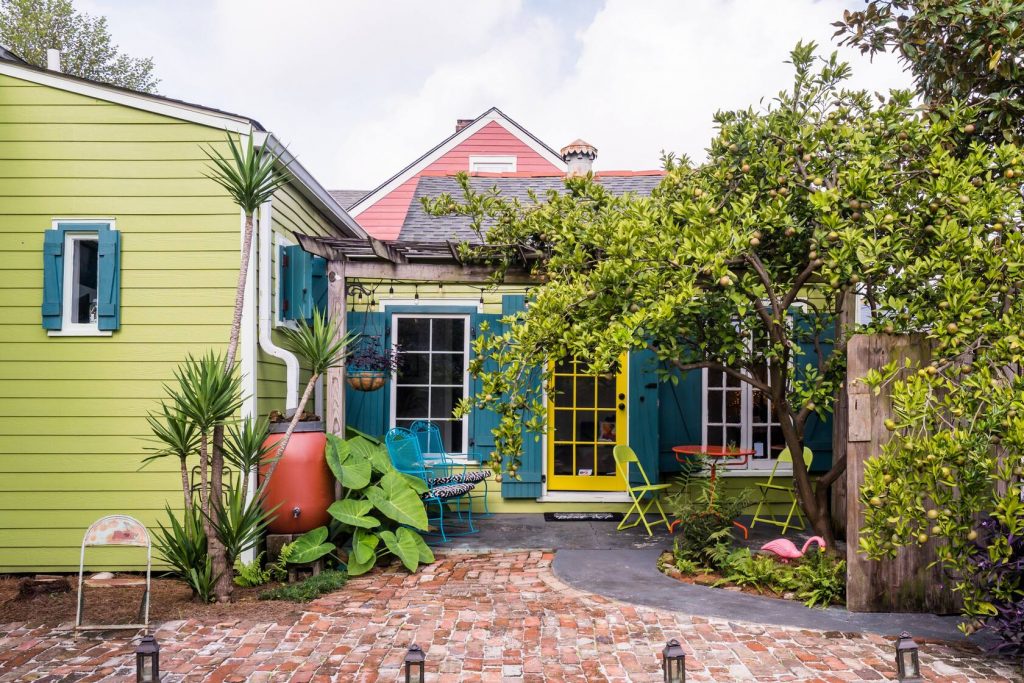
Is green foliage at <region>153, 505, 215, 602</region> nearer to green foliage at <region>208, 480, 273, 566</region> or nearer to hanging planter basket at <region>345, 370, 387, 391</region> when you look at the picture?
green foliage at <region>208, 480, 273, 566</region>

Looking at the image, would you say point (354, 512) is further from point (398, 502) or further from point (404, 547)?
point (404, 547)

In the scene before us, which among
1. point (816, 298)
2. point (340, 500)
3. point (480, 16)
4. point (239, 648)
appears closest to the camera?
point (239, 648)

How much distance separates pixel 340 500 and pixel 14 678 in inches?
98.8

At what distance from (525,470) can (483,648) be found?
151 inches

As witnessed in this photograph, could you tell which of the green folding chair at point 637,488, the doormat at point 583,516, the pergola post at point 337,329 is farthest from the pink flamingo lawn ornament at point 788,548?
the pergola post at point 337,329

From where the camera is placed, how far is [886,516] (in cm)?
397

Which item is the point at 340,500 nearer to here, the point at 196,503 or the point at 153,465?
the point at 196,503

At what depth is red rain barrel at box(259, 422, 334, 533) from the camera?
579 cm

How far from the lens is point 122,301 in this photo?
598 cm

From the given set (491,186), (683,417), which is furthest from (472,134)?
(683,417)

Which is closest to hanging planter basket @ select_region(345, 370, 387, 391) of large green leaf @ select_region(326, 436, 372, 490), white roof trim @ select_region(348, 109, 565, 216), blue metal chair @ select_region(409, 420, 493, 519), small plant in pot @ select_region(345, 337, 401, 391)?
small plant in pot @ select_region(345, 337, 401, 391)

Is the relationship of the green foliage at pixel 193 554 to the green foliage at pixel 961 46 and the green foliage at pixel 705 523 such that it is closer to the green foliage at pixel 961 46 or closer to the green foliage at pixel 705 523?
the green foliage at pixel 705 523

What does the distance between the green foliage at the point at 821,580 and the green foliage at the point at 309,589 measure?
10.4 feet

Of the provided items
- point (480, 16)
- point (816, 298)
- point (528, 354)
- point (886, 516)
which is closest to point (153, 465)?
point (528, 354)
